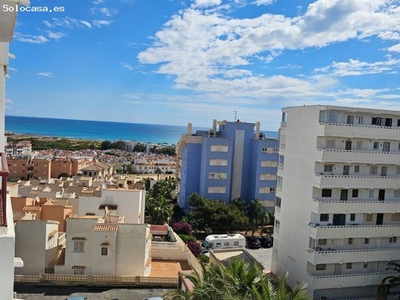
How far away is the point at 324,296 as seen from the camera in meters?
24.0

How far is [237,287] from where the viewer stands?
564 inches

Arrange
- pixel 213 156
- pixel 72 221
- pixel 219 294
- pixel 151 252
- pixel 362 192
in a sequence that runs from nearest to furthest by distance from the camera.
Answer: pixel 219 294 → pixel 72 221 → pixel 362 192 → pixel 151 252 → pixel 213 156

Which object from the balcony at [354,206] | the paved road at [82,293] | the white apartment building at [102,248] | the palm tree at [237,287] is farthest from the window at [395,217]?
the white apartment building at [102,248]

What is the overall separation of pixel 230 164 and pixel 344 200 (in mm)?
24782

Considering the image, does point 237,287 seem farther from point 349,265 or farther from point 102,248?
point 349,265

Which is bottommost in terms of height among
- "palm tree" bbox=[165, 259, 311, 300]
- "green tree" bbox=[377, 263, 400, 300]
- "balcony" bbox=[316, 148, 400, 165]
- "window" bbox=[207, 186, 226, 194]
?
"green tree" bbox=[377, 263, 400, 300]

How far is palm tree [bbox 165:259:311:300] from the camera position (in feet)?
42.4

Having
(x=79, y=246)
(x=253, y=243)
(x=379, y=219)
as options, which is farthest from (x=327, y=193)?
(x=79, y=246)

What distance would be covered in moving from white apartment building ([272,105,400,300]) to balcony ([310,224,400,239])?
62 mm

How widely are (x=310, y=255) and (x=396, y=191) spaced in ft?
25.4

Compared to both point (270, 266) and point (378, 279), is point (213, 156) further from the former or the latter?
point (378, 279)

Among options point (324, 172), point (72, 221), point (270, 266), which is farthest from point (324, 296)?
point (72, 221)

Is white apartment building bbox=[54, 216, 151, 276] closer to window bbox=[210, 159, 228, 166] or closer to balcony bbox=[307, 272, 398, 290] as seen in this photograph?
balcony bbox=[307, 272, 398, 290]

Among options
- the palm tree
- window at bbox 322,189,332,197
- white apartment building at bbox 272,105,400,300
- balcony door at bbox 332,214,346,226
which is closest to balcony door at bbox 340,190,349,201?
white apartment building at bbox 272,105,400,300
